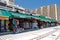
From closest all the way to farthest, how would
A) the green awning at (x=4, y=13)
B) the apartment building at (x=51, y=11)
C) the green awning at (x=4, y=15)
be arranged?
the green awning at (x=4, y=15), the green awning at (x=4, y=13), the apartment building at (x=51, y=11)

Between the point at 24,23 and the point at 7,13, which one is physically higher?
the point at 7,13

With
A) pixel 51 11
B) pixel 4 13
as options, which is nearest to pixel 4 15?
pixel 4 13

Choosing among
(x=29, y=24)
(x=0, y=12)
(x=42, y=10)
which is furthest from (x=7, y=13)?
(x=42, y=10)

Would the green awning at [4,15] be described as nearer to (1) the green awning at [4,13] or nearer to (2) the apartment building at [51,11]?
(1) the green awning at [4,13]

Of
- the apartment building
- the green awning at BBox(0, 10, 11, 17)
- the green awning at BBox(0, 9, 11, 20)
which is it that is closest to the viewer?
the green awning at BBox(0, 9, 11, 20)

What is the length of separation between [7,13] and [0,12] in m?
1.62

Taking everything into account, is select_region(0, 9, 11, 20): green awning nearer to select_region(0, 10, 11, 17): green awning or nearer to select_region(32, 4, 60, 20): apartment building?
select_region(0, 10, 11, 17): green awning

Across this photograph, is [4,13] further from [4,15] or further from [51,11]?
[51,11]

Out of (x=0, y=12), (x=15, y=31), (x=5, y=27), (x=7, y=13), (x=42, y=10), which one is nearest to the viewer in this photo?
(x=0, y=12)

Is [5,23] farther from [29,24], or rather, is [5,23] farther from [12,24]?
[29,24]

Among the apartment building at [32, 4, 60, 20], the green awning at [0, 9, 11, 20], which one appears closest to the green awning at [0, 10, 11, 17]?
the green awning at [0, 9, 11, 20]

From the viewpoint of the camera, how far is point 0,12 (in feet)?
56.1

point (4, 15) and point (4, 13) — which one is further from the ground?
point (4, 13)

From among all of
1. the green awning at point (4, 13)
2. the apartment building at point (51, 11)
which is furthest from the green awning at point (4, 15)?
the apartment building at point (51, 11)
